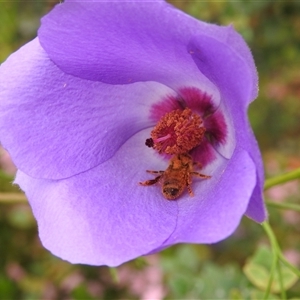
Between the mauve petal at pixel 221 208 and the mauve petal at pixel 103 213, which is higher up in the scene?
the mauve petal at pixel 221 208

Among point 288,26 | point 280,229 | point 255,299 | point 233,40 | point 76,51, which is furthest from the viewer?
point 280,229

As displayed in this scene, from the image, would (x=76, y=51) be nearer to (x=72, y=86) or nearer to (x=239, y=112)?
(x=72, y=86)

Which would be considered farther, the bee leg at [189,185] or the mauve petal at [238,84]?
the bee leg at [189,185]

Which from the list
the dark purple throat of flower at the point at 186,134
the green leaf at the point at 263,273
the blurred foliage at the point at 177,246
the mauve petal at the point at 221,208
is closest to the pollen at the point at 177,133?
the dark purple throat of flower at the point at 186,134

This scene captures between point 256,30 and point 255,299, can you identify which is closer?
point 255,299

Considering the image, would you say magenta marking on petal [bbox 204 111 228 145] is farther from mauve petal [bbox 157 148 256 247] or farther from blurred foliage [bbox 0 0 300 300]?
blurred foliage [bbox 0 0 300 300]

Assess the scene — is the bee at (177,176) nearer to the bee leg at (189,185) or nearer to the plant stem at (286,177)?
the bee leg at (189,185)

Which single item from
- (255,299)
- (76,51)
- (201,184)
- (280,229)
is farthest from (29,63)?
(280,229)
